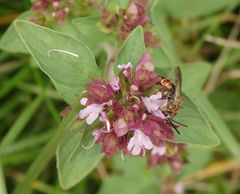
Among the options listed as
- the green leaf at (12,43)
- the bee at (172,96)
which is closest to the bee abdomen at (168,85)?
the bee at (172,96)

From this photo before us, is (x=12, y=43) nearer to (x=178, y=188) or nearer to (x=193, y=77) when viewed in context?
(x=193, y=77)

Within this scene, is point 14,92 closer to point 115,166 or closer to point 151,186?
point 115,166

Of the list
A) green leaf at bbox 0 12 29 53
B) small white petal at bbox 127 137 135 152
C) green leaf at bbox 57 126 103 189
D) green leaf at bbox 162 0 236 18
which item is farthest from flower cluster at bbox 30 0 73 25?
green leaf at bbox 162 0 236 18

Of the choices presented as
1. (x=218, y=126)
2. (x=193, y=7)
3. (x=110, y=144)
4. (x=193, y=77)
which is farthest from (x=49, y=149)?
(x=193, y=7)

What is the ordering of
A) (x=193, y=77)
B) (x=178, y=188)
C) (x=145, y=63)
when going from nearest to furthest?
(x=145, y=63), (x=193, y=77), (x=178, y=188)

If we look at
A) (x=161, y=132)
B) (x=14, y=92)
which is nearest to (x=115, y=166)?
(x=14, y=92)

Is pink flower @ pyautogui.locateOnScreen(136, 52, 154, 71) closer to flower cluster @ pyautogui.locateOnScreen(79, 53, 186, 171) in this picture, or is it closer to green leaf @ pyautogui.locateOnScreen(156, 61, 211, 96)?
flower cluster @ pyautogui.locateOnScreen(79, 53, 186, 171)

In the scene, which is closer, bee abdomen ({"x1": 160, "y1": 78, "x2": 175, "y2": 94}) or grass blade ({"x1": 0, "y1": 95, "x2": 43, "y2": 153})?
bee abdomen ({"x1": 160, "y1": 78, "x2": 175, "y2": 94})
